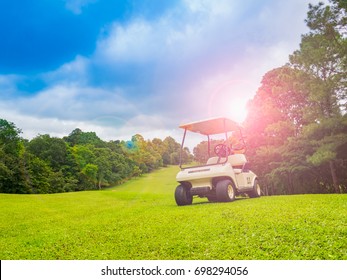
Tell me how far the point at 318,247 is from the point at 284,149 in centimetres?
1945

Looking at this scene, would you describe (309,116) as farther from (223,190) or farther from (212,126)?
(223,190)

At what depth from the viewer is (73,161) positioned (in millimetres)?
47438

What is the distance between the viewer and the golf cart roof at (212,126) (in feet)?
37.8

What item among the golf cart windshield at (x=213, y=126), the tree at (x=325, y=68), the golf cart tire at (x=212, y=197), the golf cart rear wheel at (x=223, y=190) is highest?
the tree at (x=325, y=68)

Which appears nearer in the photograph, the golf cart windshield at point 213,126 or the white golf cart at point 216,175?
the white golf cart at point 216,175

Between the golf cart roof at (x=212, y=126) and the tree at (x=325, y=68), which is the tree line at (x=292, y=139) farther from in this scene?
the golf cart roof at (x=212, y=126)

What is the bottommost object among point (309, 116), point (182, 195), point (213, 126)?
point (182, 195)

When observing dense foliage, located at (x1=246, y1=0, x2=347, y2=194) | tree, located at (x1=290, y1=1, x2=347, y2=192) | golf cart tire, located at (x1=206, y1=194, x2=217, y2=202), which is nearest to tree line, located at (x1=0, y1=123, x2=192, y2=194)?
dense foliage, located at (x1=246, y1=0, x2=347, y2=194)

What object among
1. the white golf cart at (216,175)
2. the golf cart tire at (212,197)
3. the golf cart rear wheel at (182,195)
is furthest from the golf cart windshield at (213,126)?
the golf cart tire at (212,197)

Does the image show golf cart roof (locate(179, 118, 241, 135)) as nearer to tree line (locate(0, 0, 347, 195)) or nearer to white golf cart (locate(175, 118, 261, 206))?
white golf cart (locate(175, 118, 261, 206))

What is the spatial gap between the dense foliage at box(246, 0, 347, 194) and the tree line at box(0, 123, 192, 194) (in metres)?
15.5

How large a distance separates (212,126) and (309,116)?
39.0ft

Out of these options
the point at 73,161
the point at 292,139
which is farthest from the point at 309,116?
the point at 73,161

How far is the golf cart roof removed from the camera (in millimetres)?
11531
